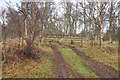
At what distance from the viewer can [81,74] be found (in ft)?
20.3

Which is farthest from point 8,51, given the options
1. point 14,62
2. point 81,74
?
point 81,74

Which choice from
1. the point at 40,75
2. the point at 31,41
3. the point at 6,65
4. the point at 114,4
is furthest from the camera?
the point at 114,4

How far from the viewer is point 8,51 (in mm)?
7988

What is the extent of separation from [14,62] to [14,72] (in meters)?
1.40

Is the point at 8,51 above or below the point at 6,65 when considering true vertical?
above

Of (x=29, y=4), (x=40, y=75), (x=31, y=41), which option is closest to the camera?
(x=40, y=75)

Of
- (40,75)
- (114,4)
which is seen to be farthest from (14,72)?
(114,4)

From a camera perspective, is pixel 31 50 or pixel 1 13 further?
pixel 31 50

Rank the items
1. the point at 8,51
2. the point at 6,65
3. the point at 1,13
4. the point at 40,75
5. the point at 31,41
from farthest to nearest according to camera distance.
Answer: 1. the point at 31,41
2. the point at 8,51
3. the point at 6,65
4. the point at 40,75
5. the point at 1,13

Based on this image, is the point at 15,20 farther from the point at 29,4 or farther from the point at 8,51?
the point at 29,4

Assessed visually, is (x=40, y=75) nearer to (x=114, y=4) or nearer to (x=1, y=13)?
(x=1, y=13)

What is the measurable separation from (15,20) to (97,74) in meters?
8.74

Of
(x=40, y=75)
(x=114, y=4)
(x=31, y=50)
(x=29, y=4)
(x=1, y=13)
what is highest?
(x=114, y=4)

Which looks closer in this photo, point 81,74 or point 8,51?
point 81,74
